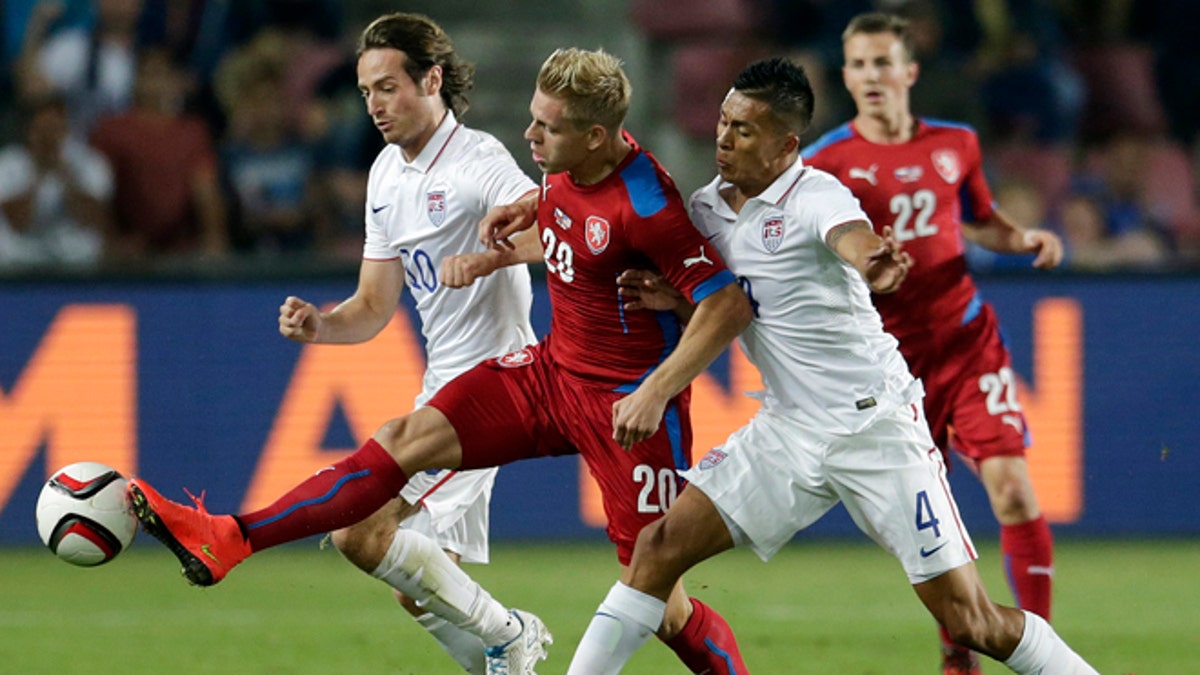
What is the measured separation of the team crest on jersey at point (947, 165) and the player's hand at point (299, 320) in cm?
253

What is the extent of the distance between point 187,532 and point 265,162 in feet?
22.7

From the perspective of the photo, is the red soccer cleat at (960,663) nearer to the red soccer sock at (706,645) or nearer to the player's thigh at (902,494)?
the red soccer sock at (706,645)

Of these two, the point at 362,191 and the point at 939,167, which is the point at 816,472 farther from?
the point at 362,191

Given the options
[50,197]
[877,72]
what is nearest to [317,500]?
[877,72]

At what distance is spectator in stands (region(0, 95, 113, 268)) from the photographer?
35.9 ft

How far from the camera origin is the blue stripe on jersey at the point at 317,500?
17.2 ft

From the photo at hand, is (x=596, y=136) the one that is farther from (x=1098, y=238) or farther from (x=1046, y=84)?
(x=1046, y=84)

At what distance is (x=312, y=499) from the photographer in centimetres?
531

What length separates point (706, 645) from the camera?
5.50 m

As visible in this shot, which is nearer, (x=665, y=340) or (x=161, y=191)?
(x=665, y=340)

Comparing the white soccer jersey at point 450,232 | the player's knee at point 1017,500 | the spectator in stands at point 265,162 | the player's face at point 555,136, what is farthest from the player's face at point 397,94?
the spectator in stands at point 265,162

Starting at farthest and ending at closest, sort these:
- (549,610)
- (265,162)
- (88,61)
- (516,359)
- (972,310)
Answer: (88,61) → (265,162) → (549,610) → (972,310) → (516,359)

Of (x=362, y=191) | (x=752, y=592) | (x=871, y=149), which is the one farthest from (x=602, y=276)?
(x=362, y=191)

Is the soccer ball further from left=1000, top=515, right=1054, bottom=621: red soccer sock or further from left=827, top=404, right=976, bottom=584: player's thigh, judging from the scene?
left=1000, top=515, right=1054, bottom=621: red soccer sock
